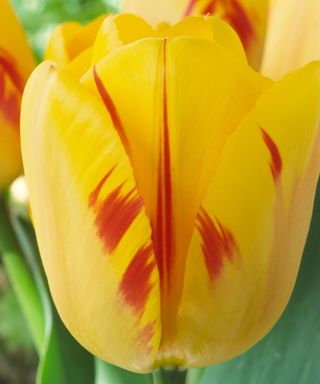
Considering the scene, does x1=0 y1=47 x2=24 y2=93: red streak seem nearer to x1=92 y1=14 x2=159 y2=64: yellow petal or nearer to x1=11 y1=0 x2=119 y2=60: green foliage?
x1=92 y1=14 x2=159 y2=64: yellow petal

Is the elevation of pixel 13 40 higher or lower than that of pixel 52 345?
higher

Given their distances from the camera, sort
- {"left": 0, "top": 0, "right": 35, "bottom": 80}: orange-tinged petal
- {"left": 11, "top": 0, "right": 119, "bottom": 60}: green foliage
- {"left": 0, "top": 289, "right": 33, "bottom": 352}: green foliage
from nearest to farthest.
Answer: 1. {"left": 0, "top": 0, "right": 35, "bottom": 80}: orange-tinged petal
2. {"left": 11, "top": 0, "right": 119, "bottom": 60}: green foliage
3. {"left": 0, "top": 289, "right": 33, "bottom": 352}: green foliage

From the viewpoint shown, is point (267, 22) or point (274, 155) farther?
point (267, 22)

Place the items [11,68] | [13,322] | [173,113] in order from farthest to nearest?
[13,322] → [11,68] → [173,113]

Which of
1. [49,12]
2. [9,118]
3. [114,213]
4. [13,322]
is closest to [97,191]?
[114,213]

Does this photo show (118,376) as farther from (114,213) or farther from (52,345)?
(114,213)

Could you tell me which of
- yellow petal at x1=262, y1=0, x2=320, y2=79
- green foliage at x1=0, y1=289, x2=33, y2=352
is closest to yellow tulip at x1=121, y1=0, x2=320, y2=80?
yellow petal at x1=262, y1=0, x2=320, y2=79
